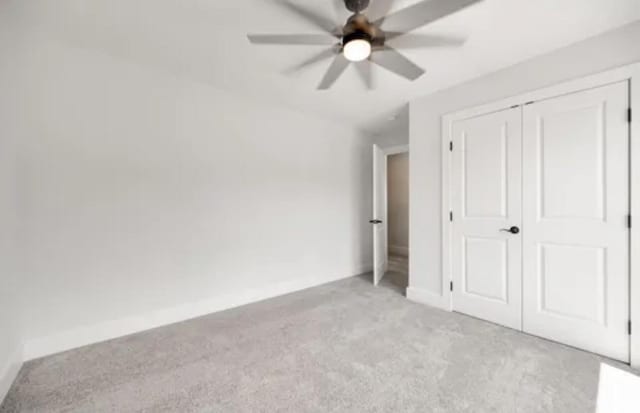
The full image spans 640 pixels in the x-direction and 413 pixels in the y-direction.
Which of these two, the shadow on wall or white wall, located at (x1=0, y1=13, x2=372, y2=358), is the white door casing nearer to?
white wall, located at (x1=0, y1=13, x2=372, y2=358)

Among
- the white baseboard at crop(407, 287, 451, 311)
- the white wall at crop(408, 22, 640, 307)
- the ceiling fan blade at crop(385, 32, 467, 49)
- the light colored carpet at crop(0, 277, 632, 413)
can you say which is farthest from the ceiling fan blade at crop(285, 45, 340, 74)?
the white baseboard at crop(407, 287, 451, 311)

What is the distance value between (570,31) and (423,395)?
272 centimetres

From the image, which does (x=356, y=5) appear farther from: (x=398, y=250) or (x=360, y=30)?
(x=398, y=250)

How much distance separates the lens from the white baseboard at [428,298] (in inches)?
117

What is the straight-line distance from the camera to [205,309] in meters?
2.90

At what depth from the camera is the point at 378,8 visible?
5.77 ft

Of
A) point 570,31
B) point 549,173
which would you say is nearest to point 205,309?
point 549,173

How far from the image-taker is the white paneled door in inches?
79.9

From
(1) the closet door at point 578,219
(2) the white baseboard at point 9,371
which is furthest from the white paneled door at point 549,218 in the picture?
(2) the white baseboard at point 9,371

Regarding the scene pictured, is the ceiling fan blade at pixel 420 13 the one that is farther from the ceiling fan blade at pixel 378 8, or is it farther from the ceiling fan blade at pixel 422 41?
the ceiling fan blade at pixel 422 41

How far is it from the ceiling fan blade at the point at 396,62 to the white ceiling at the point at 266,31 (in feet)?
0.90

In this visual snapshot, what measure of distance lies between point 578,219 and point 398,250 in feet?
13.0

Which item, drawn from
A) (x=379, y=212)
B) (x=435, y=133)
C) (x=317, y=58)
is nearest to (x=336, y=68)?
(x=317, y=58)

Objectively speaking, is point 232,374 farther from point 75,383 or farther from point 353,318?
point 353,318
